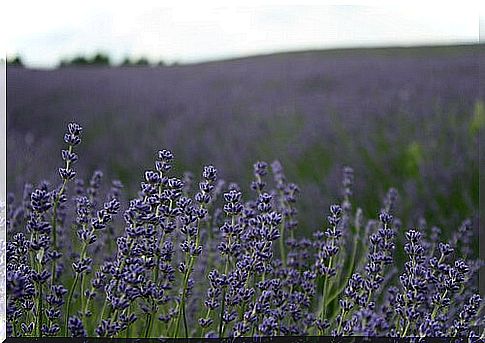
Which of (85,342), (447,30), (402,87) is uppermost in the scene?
(447,30)

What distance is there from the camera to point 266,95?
10.8 ft

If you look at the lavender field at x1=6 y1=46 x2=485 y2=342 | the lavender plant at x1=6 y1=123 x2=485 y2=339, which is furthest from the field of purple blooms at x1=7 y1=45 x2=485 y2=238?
the lavender plant at x1=6 y1=123 x2=485 y2=339

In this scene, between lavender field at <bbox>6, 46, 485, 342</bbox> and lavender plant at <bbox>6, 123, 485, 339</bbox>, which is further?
lavender field at <bbox>6, 46, 485, 342</bbox>

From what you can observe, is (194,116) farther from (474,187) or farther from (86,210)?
(86,210)

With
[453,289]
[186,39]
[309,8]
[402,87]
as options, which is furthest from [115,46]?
[453,289]

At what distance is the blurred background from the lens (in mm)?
2924

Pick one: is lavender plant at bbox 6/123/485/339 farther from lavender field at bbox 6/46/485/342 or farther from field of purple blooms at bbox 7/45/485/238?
field of purple blooms at bbox 7/45/485/238

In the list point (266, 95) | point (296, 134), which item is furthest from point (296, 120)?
point (266, 95)

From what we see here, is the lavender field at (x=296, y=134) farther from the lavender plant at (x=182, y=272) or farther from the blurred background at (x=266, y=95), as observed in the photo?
the lavender plant at (x=182, y=272)

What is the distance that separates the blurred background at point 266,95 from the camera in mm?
2924

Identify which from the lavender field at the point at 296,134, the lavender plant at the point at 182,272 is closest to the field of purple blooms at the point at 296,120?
the lavender field at the point at 296,134

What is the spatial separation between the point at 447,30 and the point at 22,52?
59.2 inches

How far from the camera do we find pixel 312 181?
10.6 ft

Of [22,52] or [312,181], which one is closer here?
[22,52]
